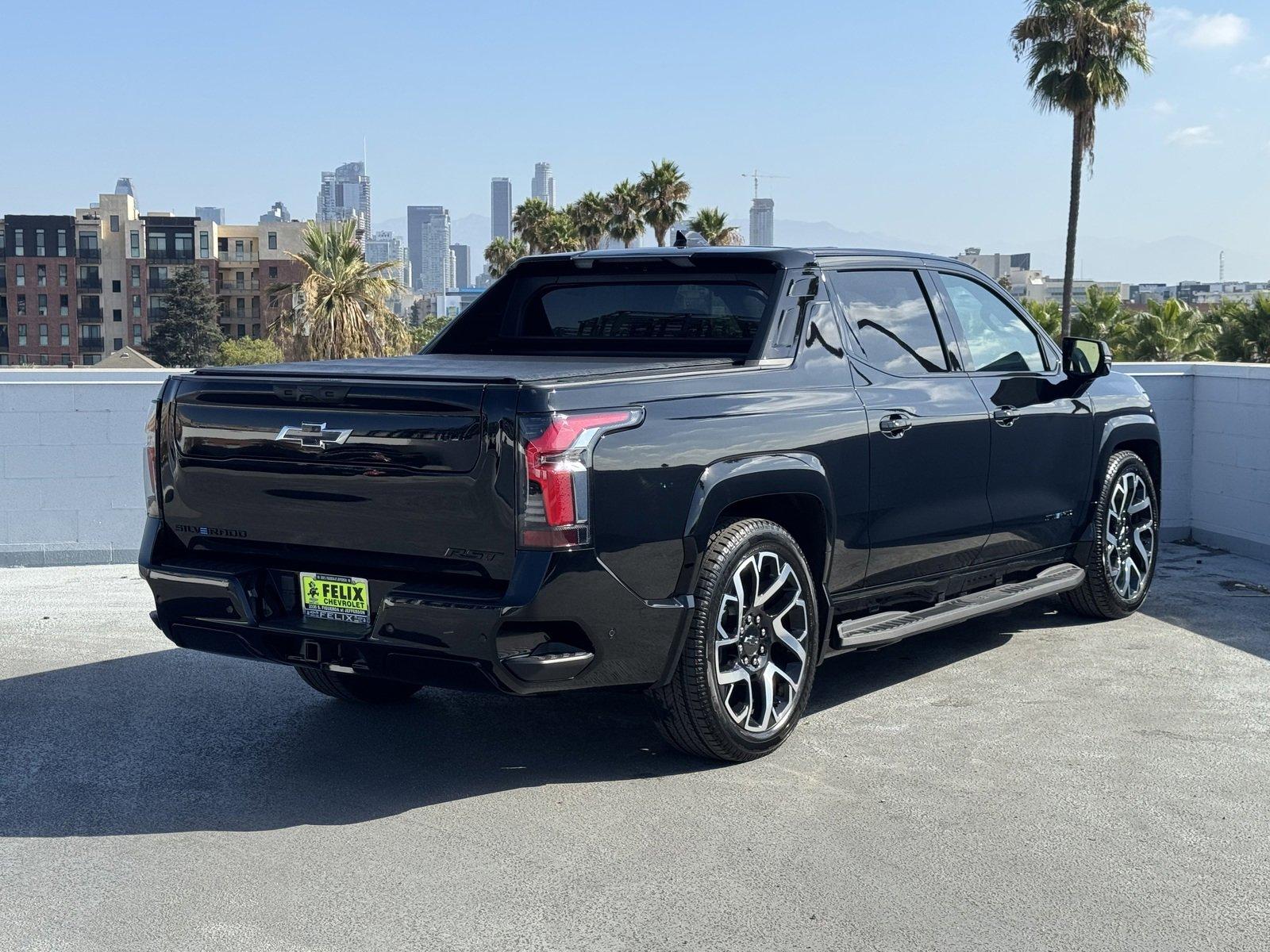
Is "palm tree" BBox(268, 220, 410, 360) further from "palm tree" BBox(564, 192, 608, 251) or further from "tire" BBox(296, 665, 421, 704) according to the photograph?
"tire" BBox(296, 665, 421, 704)

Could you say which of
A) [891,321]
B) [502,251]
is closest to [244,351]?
[502,251]

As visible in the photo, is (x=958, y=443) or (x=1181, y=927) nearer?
(x=1181, y=927)

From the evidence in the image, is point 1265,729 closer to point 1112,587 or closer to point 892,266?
point 1112,587

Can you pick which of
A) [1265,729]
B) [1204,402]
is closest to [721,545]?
[1265,729]

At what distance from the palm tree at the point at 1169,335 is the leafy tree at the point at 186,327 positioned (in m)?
105

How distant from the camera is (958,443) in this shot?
627 centimetres

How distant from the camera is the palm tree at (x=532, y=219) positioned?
247ft

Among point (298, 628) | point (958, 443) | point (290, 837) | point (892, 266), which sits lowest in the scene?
point (290, 837)

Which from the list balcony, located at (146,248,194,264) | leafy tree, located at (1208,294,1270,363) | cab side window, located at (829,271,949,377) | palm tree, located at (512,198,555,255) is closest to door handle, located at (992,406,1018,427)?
cab side window, located at (829,271,949,377)

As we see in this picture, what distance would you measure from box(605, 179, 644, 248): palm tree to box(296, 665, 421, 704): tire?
59535 mm

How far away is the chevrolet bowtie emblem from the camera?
4.76m

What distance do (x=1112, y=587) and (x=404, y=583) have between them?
14.7ft

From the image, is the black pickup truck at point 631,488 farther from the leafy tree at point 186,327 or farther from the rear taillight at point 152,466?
the leafy tree at point 186,327

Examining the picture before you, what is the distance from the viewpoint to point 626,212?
65.4 m
